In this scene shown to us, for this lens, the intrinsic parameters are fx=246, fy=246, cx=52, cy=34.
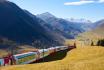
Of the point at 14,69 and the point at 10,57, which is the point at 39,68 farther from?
the point at 10,57

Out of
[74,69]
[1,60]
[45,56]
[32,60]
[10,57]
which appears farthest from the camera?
[45,56]

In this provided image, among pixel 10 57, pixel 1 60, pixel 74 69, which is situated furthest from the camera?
pixel 10 57

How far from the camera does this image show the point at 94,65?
4275 centimetres

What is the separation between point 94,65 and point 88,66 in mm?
1318

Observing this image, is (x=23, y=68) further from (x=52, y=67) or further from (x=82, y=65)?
(x=82, y=65)

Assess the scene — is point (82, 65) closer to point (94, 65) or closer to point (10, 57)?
point (94, 65)

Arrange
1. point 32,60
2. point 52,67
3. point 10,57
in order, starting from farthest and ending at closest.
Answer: point 32,60 → point 10,57 → point 52,67

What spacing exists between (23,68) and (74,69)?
9.24 metres

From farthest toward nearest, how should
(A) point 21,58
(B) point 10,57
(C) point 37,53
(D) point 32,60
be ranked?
(C) point 37,53 → (D) point 32,60 → (A) point 21,58 → (B) point 10,57

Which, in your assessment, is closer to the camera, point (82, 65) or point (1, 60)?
point (82, 65)

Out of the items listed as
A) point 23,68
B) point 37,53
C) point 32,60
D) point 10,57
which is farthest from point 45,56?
point 23,68

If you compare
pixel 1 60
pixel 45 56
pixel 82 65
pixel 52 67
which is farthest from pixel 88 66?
pixel 45 56

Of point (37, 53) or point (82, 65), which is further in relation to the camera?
point (37, 53)

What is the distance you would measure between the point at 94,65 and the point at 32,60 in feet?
96.1
